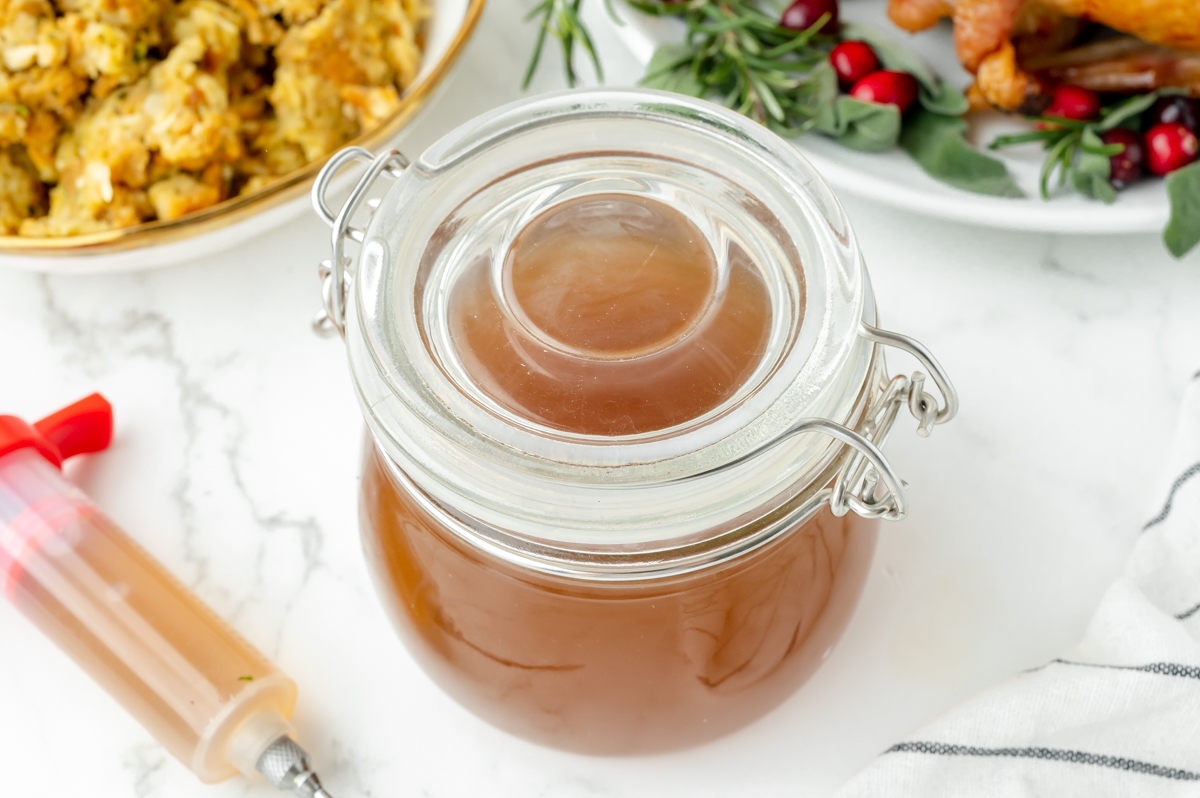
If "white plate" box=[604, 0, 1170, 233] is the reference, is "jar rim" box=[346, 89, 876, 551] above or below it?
above

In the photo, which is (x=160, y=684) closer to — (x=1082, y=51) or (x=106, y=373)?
(x=106, y=373)

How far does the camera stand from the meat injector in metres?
0.62

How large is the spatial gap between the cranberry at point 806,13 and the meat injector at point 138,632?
0.63 metres

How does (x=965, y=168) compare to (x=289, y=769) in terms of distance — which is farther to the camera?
(x=965, y=168)

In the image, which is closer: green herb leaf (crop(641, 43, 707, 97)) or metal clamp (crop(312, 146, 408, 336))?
metal clamp (crop(312, 146, 408, 336))

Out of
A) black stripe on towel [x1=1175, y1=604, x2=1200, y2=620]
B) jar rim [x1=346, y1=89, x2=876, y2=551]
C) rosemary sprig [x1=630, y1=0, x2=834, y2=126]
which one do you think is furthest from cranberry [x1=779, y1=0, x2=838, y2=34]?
black stripe on towel [x1=1175, y1=604, x2=1200, y2=620]

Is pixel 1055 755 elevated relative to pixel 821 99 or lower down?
lower down

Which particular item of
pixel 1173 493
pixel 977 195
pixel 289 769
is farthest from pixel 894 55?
pixel 289 769

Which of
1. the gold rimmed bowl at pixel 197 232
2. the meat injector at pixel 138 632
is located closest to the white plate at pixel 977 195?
the gold rimmed bowl at pixel 197 232

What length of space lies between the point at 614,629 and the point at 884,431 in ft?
0.52

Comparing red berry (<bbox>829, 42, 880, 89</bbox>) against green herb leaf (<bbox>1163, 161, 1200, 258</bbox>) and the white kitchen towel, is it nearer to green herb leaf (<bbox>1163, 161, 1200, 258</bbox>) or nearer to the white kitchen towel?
green herb leaf (<bbox>1163, 161, 1200, 258</bbox>)

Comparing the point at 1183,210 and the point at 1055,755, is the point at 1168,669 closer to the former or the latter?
the point at 1055,755

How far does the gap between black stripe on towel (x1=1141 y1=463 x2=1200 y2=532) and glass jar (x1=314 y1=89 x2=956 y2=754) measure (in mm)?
224

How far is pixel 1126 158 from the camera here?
2.63 ft
